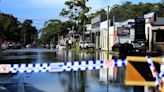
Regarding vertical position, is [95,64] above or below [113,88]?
above

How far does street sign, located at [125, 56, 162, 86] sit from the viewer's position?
9922mm

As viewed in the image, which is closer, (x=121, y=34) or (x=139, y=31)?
(x=139, y=31)

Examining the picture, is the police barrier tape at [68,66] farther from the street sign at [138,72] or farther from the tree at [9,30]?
the tree at [9,30]

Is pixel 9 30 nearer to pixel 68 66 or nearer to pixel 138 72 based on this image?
pixel 68 66

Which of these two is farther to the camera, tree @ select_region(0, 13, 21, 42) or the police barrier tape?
tree @ select_region(0, 13, 21, 42)

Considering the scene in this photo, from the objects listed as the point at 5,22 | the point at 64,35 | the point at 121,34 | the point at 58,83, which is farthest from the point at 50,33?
the point at 58,83

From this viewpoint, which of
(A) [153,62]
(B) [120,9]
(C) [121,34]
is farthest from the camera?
(B) [120,9]

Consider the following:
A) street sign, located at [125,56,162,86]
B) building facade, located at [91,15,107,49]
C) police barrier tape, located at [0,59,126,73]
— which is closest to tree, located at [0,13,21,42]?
building facade, located at [91,15,107,49]

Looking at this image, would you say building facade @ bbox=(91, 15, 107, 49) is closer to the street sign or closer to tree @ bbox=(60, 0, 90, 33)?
tree @ bbox=(60, 0, 90, 33)

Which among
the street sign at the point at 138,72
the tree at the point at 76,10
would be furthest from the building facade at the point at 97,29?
the street sign at the point at 138,72

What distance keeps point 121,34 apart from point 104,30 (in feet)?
65.9

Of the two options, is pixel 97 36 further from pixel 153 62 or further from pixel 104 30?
pixel 153 62

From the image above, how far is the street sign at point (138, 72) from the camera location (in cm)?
992

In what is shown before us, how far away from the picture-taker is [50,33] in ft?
640
